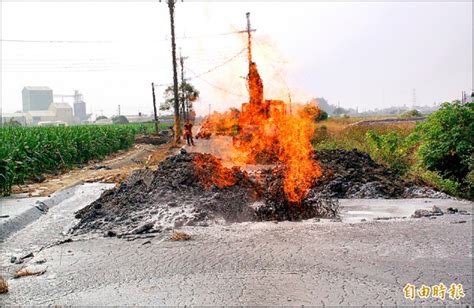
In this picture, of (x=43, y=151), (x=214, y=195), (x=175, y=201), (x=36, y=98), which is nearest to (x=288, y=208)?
(x=214, y=195)

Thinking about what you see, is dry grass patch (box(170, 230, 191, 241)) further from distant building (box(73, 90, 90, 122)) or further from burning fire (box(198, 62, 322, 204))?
distant building (box(73, 90, 90, 122))

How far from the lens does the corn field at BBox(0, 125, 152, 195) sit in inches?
510

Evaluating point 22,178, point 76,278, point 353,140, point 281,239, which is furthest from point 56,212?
point 353,140

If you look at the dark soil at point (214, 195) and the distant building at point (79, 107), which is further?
the distant building at point (79, 107)

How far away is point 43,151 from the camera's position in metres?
17.5

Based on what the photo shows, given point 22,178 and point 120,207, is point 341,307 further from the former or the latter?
point 22,178

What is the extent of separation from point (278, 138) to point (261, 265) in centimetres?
911

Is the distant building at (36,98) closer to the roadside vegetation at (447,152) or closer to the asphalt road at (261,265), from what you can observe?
the roadside vegetation at (447,152)

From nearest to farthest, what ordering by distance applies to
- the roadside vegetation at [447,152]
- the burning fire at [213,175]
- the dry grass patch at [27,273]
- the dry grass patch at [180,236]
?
the dry grass patch at [27,273]
the dry grass patch at [180,236]
the burning fire at [213,175]
the roadside vegetation at [447,152]

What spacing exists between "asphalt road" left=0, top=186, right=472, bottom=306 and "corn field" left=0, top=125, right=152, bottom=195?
590 cm

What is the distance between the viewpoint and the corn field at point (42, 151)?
42.5 feet

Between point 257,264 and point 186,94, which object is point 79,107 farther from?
point 257,264

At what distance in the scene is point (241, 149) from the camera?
814 inches

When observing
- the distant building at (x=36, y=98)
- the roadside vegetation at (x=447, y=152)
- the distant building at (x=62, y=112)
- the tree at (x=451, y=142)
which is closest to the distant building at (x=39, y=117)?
the distant building at (x=62, y=112)
